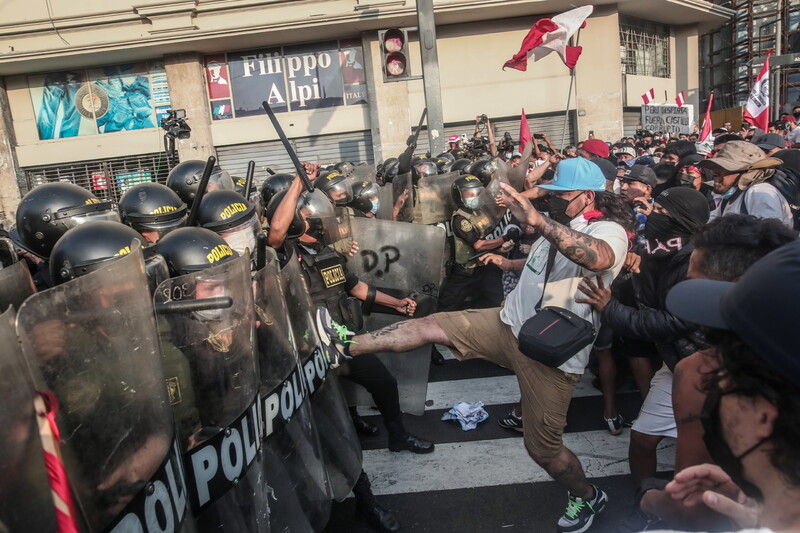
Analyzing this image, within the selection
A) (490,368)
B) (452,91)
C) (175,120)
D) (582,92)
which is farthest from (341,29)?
(490,368)

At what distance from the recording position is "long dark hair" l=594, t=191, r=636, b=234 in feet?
11.3

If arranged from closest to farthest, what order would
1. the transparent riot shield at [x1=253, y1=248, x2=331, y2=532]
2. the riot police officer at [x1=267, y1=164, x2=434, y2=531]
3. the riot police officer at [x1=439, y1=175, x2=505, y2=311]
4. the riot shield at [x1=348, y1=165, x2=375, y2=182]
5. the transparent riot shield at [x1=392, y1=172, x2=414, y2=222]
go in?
the transparent riot shield at [x1=253, y1=248, x2=331, y2=532]
the riot police officer at [x1=267, y1=164, x2=434, y2=531]
the riot police officer at [x1=439, y1=175, x2=505, y2=311]
the transparent riot shield at [x1=392, y1=172, x2=414, y2=222]
the riot shield at [x1=348, y1=165, x2=375, y2=182]

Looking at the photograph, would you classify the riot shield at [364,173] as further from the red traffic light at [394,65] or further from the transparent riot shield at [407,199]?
the red traffic light at [394,65]

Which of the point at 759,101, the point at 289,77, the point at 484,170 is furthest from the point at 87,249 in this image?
the point at 289,77

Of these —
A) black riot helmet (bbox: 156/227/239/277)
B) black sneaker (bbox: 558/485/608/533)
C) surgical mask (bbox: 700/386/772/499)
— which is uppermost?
black riot helmet (bbox: 156/227/239/277)

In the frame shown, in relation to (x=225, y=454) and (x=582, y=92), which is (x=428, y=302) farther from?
(x=582, y=92)

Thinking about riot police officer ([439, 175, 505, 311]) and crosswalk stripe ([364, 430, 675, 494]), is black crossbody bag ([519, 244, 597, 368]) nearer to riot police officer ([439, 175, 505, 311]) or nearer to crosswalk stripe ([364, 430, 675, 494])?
crosswalk stripe ([364, 430, 675, 494])

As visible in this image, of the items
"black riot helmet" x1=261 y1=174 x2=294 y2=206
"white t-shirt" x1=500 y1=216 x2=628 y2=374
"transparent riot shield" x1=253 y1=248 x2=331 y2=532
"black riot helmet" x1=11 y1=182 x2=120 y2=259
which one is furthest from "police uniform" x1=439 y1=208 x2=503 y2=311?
"transparent riot shield" x1=253 y1=248 x2=331 y2=532

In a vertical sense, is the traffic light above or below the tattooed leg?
above

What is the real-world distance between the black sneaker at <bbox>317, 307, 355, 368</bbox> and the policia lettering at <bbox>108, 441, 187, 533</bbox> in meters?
1.53

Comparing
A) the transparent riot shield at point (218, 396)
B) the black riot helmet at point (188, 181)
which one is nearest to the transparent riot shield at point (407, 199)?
the black riot helmet at point (188, 181)

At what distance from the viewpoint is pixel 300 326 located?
9.86 ft

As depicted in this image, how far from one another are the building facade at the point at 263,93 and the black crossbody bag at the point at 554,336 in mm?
19051

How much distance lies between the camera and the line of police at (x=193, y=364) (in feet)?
4.27
